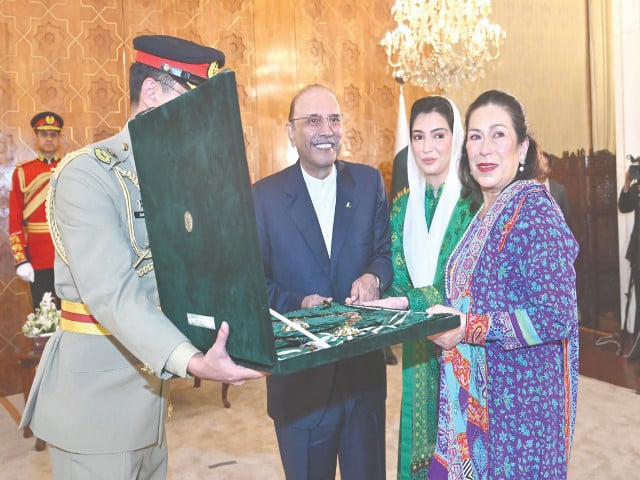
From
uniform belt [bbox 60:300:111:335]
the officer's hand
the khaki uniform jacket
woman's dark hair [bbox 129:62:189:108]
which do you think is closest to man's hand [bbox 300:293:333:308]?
the khaki uniform jacket

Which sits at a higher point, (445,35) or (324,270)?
(445,35)

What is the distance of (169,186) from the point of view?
1.20 meters

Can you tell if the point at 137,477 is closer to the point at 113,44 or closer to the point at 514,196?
the point at 514,196

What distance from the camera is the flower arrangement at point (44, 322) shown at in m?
4.09

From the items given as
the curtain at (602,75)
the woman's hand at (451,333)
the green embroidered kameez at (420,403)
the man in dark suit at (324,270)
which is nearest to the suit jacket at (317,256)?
the man in dark suit at (324,270)

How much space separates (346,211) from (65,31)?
4.21 meters

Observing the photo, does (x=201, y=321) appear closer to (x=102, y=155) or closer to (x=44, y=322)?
(x=102, y=155)

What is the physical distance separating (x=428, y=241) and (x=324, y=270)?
1.33 feet

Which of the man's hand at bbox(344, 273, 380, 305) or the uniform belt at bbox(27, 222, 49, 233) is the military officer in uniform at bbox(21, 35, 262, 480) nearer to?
the man's hand at bbox(344, 273, 380, 305)

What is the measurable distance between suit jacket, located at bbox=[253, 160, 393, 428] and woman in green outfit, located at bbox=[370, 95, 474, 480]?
12 cm

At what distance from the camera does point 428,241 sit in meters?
2.19

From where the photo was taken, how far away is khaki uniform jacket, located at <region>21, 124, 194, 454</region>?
1.31m

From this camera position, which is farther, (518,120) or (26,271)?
(26,271)

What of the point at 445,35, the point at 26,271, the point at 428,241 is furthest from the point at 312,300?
the point at 445,35
